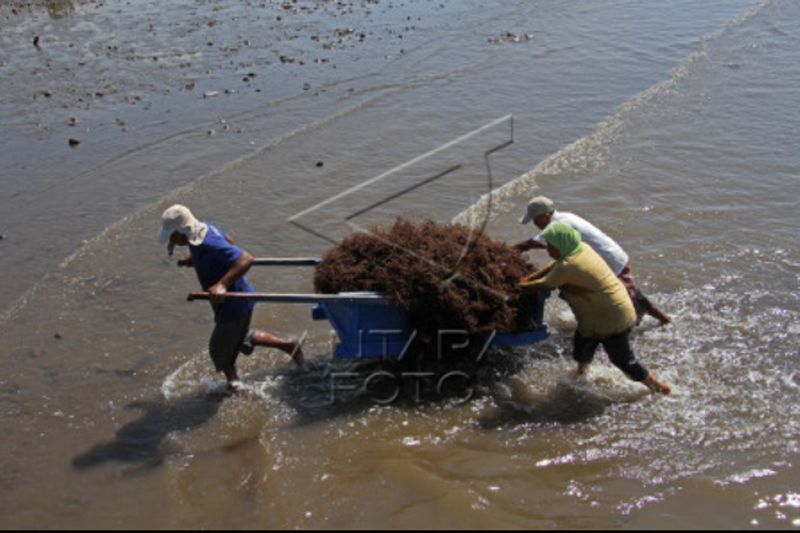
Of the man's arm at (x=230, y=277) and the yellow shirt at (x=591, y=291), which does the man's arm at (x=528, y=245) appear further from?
the man's arm at (x=230, y=277)

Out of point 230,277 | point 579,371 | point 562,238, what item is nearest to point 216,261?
point 230,277

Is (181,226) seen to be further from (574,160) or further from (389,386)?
(574,160)

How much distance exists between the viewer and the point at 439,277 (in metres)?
5.30

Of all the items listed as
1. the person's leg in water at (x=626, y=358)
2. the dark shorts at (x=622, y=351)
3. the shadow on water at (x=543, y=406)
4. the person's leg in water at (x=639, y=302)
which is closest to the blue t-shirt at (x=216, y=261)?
the shadow on water at (x=543, y=406)

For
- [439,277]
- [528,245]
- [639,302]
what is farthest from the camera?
[639,302]

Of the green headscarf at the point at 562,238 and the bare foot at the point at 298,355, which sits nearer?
the green headscarf at the point at 562,238

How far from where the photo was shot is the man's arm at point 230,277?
17.2 ft

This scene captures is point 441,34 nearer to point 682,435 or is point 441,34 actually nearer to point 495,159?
point 495,159

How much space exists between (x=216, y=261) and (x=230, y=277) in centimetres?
19

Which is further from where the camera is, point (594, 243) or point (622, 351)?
point (594, 243)

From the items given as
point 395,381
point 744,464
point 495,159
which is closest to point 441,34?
point 495,159

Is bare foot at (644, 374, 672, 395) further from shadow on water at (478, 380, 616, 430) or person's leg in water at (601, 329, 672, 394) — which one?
shadow on water at (478, 380, 616, 430)

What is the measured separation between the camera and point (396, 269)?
534 cm

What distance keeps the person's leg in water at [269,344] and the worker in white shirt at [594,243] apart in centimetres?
194
